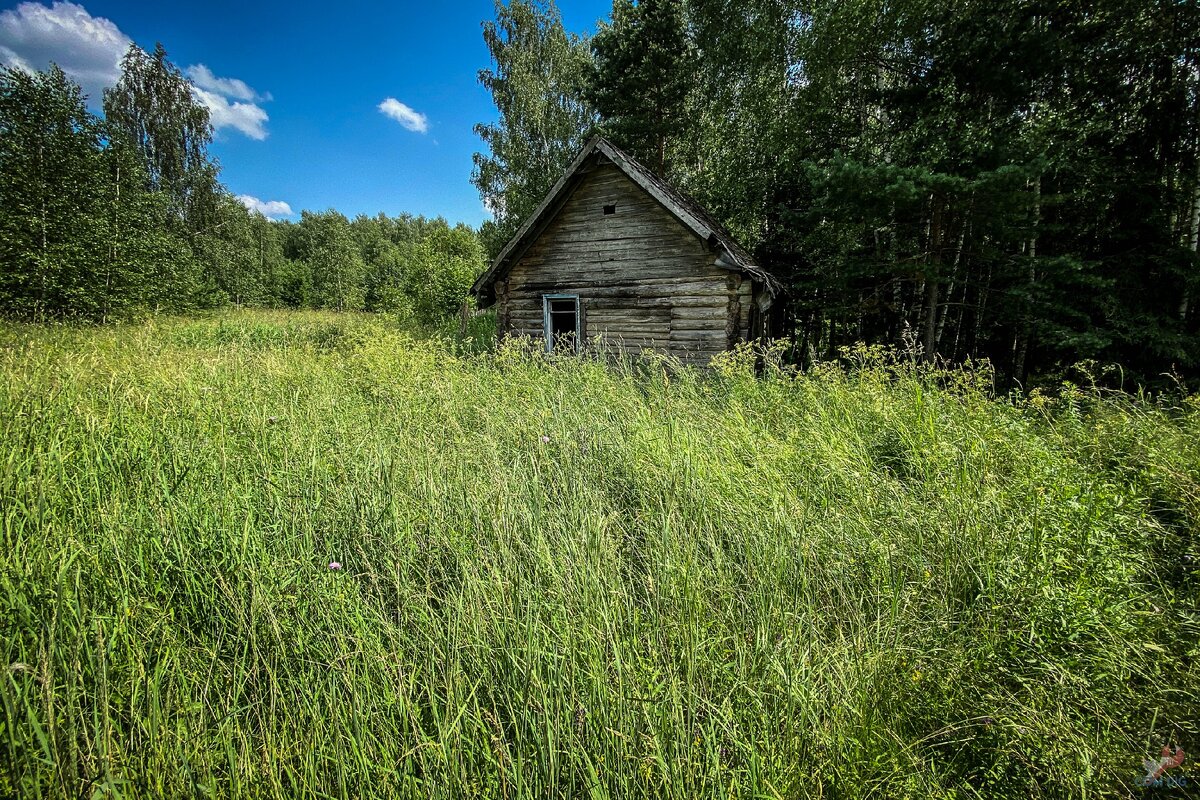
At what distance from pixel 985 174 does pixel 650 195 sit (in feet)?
19.1

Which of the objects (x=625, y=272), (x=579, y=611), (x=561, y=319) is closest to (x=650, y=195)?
(x=625, y=272)

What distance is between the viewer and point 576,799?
118 centimetres

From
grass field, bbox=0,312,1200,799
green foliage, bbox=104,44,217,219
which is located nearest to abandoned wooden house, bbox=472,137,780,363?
grass field, bbox=0,312,1200,799

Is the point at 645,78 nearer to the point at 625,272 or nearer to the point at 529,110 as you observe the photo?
the point at 529,110

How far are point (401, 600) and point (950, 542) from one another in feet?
8.52

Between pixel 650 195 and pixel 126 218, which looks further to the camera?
pixel 126 218

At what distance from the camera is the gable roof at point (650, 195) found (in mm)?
8391

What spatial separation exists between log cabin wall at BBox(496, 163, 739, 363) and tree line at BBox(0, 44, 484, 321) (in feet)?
30.6

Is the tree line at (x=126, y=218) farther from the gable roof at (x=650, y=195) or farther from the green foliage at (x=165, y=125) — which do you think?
the gable roof at (x=650, y=195)

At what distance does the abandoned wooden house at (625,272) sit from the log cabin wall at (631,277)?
0.02 meters

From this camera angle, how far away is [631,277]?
9.63 m

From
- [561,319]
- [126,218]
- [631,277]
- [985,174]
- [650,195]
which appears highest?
[126,218]

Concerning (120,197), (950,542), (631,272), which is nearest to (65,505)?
(950,542)

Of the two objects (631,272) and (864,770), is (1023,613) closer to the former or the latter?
(864,770)
